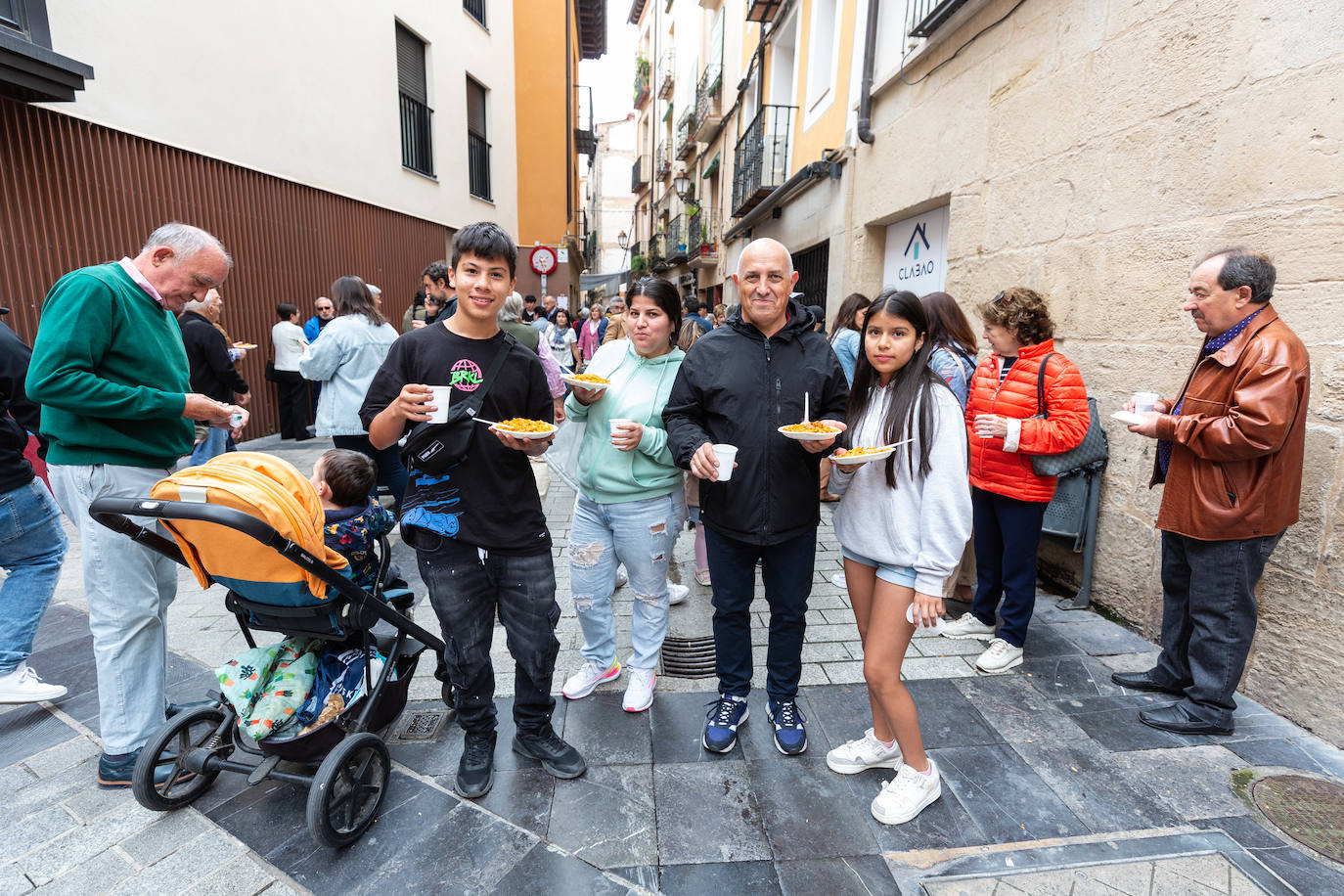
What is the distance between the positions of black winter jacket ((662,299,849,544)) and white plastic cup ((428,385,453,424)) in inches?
35.5

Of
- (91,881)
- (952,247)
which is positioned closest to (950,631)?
(952,247)

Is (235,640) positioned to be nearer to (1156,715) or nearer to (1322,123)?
(1156,715)

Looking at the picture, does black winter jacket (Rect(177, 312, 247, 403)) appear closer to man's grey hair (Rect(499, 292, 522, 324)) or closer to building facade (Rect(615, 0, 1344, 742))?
man's grey hair (Rect(499, 292, 522, 324))

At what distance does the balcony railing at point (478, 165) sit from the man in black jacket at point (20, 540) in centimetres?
1301

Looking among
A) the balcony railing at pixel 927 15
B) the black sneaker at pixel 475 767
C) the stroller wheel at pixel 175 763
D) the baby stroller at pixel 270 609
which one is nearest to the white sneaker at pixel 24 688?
the stroller wheel at pixel 175 763

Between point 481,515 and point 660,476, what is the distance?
858 millimetres

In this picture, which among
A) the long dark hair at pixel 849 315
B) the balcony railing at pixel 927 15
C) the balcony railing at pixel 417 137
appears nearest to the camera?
the long dark hair at pixel 849 315

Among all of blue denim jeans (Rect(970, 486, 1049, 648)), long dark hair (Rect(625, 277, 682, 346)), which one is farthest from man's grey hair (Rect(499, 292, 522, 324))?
blue denim jeans (Rect(970, 486, 1049, 648))

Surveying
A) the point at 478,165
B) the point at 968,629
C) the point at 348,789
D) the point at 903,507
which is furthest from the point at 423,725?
Answer: the point at 478,165

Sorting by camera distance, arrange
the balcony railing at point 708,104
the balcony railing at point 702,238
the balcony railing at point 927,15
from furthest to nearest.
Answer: the balcony railing at point 702,238 → the balcony railing at point 708,104 → the balcony railing at point 927,15

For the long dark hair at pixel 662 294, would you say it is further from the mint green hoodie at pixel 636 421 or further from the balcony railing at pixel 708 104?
the balcony railing at pixel 708 104

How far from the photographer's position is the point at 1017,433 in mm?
3479

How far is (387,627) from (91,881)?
1.32 m

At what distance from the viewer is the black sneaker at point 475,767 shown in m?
2.53
